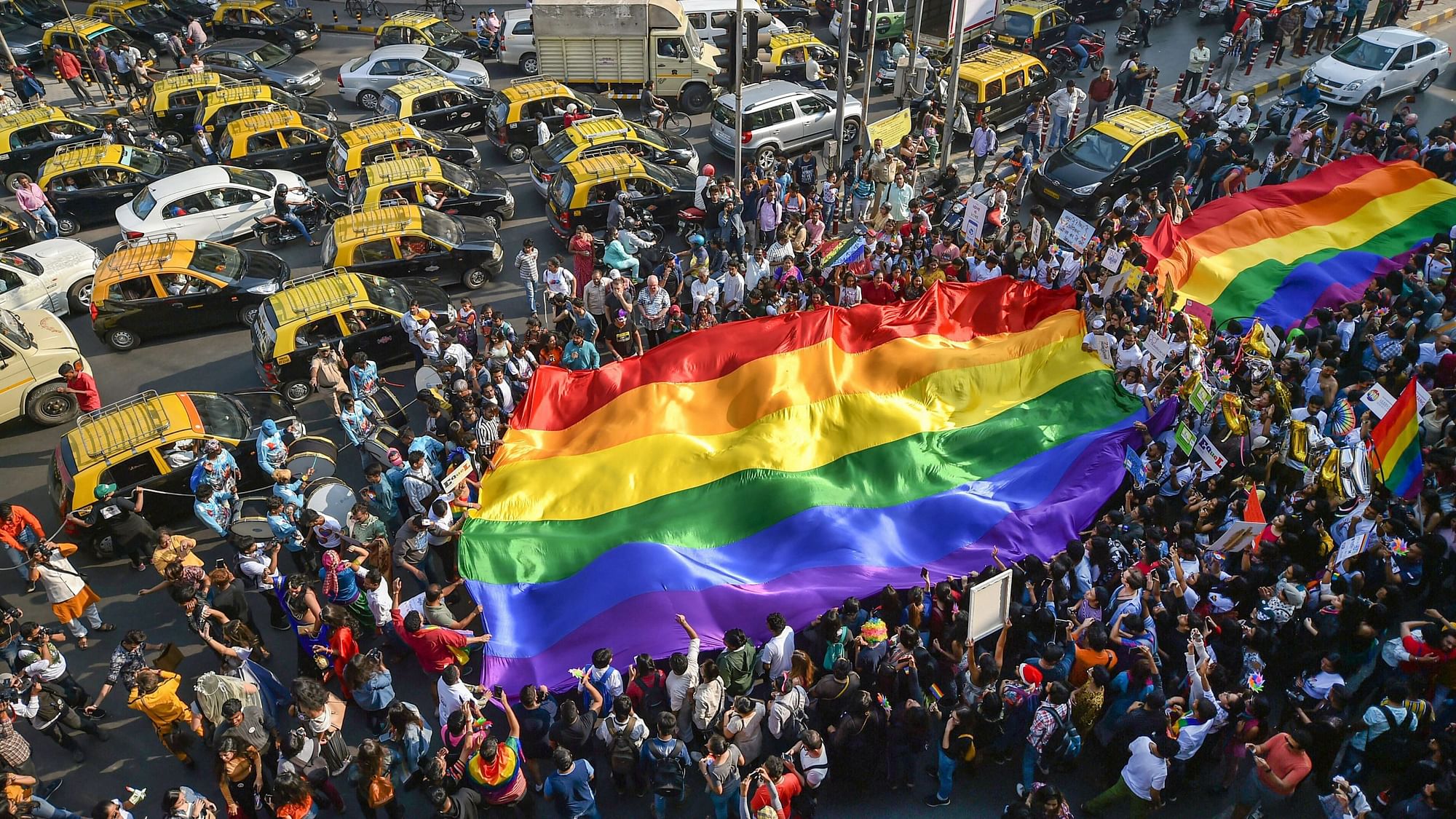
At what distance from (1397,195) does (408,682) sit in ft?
54.8

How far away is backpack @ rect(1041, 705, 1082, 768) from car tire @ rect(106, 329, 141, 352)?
15168 mm

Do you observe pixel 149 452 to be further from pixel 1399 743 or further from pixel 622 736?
pixel 1399 743

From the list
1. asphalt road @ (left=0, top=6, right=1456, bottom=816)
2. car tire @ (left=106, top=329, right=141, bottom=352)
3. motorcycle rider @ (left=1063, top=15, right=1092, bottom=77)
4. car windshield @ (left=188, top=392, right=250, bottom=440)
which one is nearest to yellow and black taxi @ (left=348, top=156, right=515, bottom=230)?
asphalt road @ (left=0, top=6, right=1456, bottom=816)

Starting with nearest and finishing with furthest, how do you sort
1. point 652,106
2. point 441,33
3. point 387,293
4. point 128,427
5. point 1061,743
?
point 1061,743 < point 128,427 < point 387,293 < point 652,106 < point 441,33

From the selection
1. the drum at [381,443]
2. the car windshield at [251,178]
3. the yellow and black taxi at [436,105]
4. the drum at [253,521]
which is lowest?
the drum at [253,521]

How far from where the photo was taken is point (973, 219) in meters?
16.1

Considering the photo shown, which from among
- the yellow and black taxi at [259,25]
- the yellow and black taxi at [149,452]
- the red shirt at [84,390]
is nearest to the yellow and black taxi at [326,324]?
the yellow and black taxi at [149,452]

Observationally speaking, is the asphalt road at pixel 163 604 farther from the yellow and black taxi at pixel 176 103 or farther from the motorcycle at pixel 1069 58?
the motorcycle at pixel 1069 58

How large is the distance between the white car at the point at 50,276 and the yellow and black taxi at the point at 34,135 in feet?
15.2

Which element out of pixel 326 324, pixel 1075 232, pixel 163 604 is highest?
pixel 1075 232

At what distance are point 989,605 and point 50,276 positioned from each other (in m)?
16.2

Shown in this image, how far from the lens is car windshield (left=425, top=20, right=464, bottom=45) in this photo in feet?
89.1

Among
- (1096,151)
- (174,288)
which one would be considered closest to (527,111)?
(174,288)

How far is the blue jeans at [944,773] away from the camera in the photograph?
29.2ft
